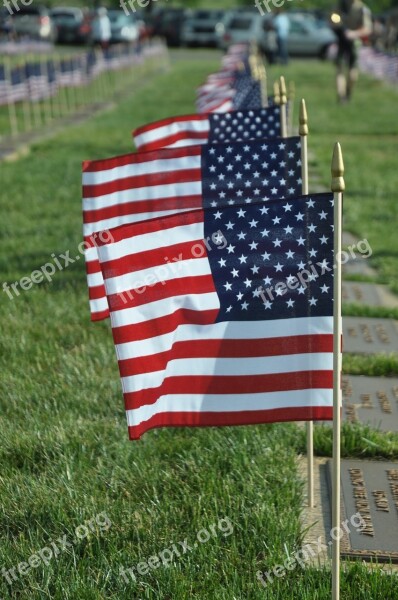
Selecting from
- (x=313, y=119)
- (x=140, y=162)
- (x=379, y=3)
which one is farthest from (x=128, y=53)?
(x=379, y=3)

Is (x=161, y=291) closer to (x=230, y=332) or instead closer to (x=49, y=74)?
(x=230, y=332)

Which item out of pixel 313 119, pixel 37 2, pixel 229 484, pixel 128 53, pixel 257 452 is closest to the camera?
pixel 229 484

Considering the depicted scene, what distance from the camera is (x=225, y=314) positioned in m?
4.00

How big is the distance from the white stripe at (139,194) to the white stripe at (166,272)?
6.64ft

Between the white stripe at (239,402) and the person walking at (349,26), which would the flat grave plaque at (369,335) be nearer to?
the white stripe at (239,402)

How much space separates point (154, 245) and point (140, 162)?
2.16 m

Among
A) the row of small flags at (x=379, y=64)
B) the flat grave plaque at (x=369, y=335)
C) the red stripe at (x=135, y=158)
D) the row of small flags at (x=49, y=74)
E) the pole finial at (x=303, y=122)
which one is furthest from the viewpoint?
the row of small flags at (x=379, y=64)

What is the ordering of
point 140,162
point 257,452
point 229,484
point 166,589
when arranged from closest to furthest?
point 166,589, point 229,484, point 257,452, point 140,162

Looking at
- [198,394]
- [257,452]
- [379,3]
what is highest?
[198,394]

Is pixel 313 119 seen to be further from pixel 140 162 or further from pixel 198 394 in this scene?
pixel 198 394

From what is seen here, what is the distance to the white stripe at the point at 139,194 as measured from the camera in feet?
19.5

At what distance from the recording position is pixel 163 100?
80.6 feet

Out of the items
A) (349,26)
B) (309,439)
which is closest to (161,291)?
(309,439)

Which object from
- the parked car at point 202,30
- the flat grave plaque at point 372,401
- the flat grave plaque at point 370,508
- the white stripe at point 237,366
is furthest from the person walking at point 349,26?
the parked car at point 202,30
